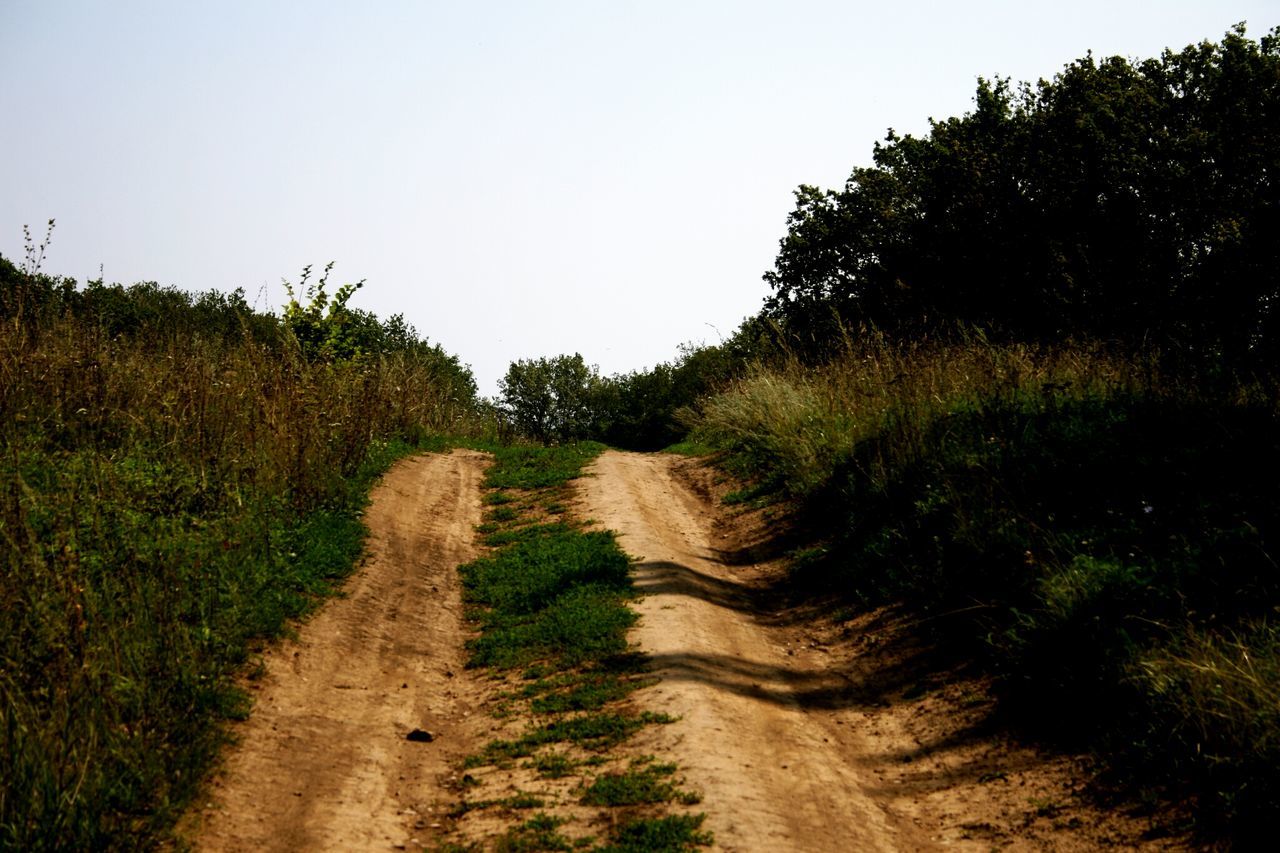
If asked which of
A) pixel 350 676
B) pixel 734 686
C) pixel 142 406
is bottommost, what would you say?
pixel 734 686

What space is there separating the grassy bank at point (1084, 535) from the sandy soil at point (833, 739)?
44 cm

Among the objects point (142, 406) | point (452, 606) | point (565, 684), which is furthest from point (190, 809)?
point (142, 406)

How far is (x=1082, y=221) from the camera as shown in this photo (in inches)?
944

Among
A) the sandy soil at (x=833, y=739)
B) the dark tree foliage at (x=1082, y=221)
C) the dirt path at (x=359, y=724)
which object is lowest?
the sandy soil at (x=833, y=739)

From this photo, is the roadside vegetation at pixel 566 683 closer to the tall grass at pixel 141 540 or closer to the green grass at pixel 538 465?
the tall grass at pixel 141 540

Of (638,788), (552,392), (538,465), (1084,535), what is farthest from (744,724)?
(552,392)

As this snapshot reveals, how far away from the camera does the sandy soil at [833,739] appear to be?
18.4ft

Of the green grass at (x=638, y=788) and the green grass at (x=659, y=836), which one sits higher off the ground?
the green grass at (x=638, y=788)

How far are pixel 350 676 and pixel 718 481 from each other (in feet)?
34.4

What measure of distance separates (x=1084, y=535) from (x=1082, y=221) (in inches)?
712

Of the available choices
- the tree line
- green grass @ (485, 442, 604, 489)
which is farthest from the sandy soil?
the tree line

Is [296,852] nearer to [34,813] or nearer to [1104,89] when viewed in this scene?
[34,813]

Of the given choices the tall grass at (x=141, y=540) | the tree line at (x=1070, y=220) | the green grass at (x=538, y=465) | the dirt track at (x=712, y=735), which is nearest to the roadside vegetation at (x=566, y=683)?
the dirt track at (x=712, y=735)

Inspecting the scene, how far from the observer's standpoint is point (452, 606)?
10.1 metres
